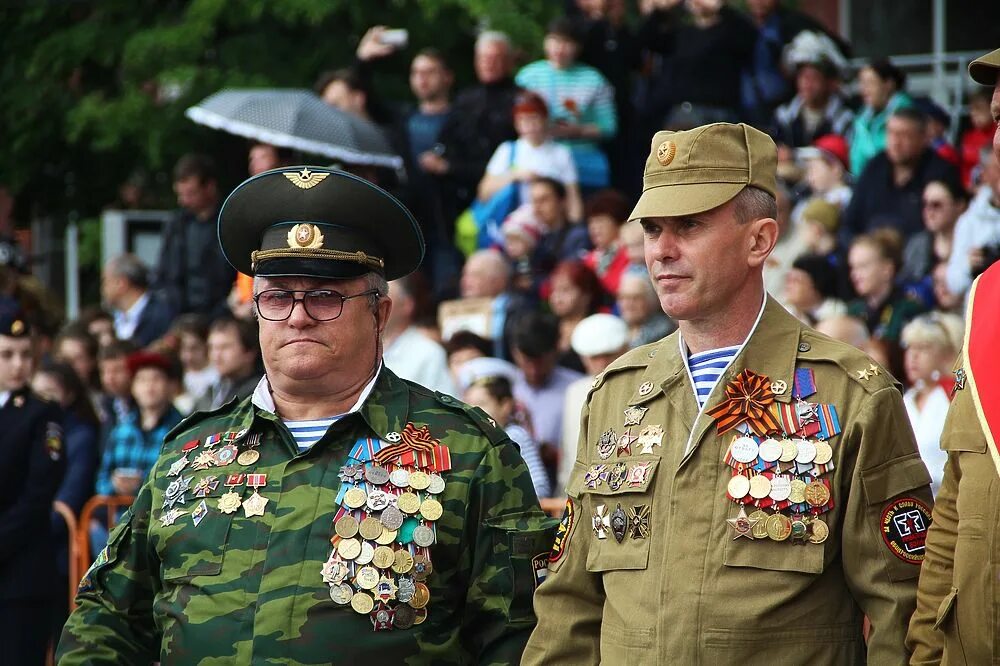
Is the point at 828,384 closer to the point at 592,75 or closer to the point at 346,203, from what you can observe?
the point at 346,203

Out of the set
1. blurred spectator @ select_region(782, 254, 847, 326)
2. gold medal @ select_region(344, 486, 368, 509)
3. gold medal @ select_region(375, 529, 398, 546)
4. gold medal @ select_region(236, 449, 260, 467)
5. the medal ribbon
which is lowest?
gold medal @ select_region(375, 529, 398, 546)

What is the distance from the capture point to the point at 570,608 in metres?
4.59

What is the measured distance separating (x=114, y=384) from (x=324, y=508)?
654 cm

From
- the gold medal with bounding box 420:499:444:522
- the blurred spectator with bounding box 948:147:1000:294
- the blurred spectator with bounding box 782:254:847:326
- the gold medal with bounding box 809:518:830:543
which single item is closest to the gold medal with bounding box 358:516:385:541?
the gold medal with bounding box 420:499:444:522

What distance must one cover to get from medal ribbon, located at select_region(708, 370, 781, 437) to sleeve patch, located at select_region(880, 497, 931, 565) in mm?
368

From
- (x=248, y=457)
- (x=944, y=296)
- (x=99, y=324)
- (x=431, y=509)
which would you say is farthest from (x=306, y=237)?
(x=99, y=324)

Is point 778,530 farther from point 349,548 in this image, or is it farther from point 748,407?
point 349,548

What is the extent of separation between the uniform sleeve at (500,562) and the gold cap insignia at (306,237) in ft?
2.56

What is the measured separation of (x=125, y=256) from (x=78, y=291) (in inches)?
197

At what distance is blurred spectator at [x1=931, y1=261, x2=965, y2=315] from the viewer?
1011cm

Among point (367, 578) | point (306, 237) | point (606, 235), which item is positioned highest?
point (606, 235)

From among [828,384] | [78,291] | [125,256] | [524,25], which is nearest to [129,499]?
[125,256]

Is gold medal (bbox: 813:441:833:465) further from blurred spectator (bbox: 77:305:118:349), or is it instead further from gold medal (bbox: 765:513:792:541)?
blurred spectator (bbox: 77:305:118:349)

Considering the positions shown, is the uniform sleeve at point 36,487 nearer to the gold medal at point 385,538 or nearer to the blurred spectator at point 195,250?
the gold medal at point 385,538
